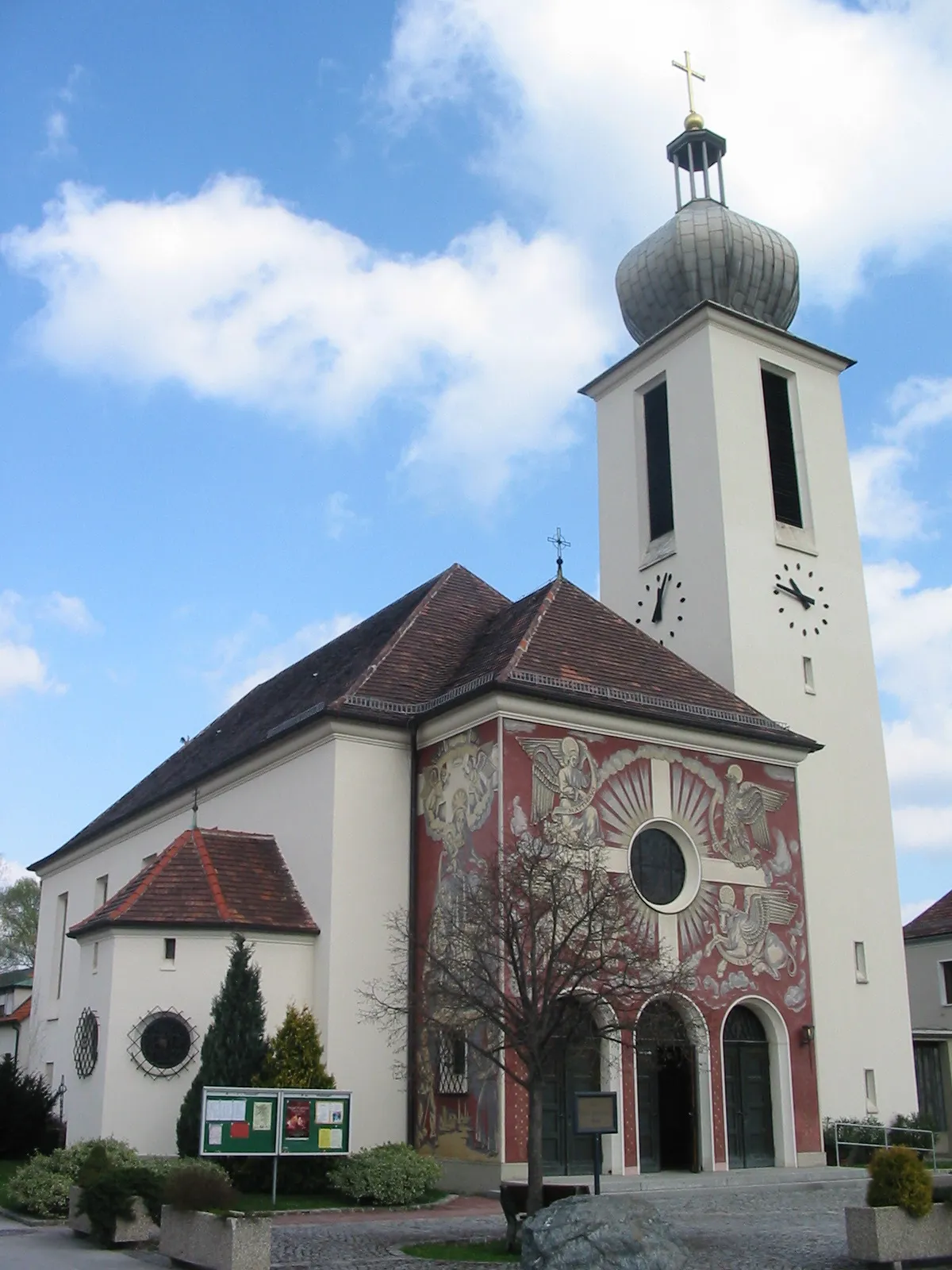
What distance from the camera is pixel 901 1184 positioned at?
1213cm

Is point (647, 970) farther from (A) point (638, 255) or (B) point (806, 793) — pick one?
(A) point (638, 255)

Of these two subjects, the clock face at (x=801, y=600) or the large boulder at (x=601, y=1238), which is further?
the clock face at (x=801, y=600)

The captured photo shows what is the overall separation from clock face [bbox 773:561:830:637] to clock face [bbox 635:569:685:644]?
2093 millimetres

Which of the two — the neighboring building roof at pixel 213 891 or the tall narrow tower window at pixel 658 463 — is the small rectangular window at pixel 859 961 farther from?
the neighboring building roof at pixel 213 891

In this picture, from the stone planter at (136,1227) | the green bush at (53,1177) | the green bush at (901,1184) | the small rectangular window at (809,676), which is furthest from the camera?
the small rectangular window at (809,676)

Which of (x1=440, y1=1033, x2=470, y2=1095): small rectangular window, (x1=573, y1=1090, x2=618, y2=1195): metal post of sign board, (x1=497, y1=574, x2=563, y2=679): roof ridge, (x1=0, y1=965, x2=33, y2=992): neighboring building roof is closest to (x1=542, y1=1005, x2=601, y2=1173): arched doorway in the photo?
(x1=440, y1=1033, x2=470, y2=1095): small rectangular window

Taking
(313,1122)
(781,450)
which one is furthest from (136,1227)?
(781,450)

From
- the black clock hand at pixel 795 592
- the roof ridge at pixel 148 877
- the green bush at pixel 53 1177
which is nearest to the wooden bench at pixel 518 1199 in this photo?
the green bush at pixel 53 1177

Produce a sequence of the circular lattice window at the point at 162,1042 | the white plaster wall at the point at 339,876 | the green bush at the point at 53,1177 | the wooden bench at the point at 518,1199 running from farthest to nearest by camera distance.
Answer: the white plaster wall at the point at 339,876 → the circular lattice window at the point at 162,1042 → the green bush at the point at 53,1177 → the wooden bench at the point at 518,1199

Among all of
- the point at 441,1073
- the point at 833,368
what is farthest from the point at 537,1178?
the point at 833,368

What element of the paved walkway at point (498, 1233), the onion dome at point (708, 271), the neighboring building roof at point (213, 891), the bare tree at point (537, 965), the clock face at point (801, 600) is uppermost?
the onion dome at point (708, 271)

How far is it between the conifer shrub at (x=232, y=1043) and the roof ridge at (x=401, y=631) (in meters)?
5.11

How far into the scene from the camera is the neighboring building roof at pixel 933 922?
3541cm

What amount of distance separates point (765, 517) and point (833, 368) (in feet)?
18.4
